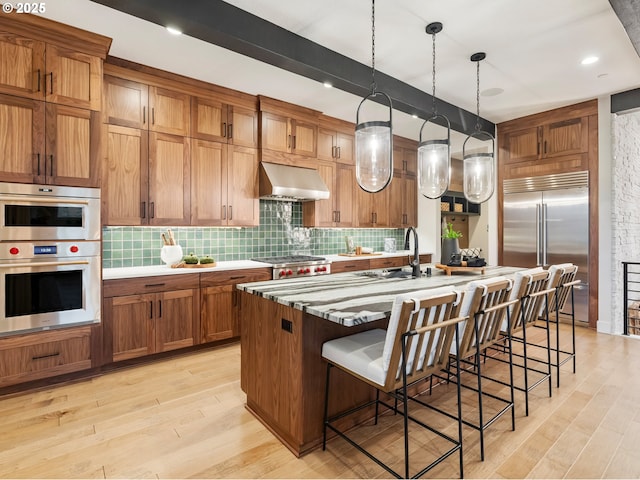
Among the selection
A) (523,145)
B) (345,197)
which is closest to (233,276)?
(345,197)

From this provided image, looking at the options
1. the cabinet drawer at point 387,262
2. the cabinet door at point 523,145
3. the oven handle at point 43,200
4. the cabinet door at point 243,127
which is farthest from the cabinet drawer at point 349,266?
the oven handle at point 43,200

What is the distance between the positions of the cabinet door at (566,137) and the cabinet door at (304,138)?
125 inches

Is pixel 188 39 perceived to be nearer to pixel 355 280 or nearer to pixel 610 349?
pixel 355 280

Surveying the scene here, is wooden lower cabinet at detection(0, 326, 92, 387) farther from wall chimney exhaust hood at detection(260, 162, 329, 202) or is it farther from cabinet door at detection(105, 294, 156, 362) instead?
wall chimney exhaust hood at detection(260, 162, 329, 202)

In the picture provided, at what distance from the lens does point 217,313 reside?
145 inches

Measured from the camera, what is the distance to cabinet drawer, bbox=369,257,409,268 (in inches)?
205

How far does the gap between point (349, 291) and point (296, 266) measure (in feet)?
6.45

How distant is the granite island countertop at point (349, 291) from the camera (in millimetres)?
1733

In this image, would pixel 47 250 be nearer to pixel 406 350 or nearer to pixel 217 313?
pixel 217 313

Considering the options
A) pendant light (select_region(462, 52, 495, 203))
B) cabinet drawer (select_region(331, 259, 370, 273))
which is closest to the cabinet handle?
cabinet drawer (select_region(331, 259, 370, 273))

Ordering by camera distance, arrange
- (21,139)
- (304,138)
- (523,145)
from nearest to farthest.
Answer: (21,139) → (304,138) → (523,145)

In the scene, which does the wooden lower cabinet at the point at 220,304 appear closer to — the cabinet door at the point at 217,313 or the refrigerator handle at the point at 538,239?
the cabinet door at the point at 217,313

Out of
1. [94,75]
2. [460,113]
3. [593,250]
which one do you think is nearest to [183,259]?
[94,75]

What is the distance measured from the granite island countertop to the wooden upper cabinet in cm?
210
